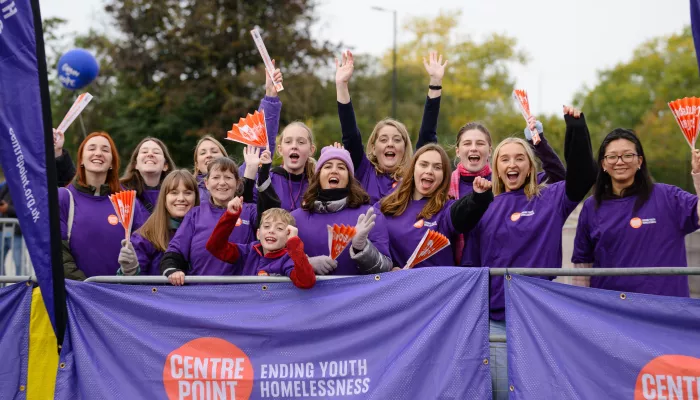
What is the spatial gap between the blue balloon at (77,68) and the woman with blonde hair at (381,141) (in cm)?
800

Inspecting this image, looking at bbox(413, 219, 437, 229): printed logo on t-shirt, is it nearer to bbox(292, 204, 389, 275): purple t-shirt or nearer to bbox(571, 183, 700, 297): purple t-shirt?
bbox(292, 204, 389, 275): purple t-shirt

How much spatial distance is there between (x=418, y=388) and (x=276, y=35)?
31.6 metres

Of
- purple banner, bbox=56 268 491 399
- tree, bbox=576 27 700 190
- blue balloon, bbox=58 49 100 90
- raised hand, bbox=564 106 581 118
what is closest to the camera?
purple banner, bbox=56 268 491 399

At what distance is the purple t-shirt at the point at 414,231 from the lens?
5.46 meters

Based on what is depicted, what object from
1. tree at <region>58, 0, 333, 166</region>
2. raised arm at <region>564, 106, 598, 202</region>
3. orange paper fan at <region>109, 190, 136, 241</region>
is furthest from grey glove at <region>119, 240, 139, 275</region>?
tree at <region>58, 0, 333, 166</region>

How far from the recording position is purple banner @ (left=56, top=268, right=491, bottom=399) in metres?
4.88

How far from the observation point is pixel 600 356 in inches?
185

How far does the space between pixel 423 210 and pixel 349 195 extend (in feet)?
1.70

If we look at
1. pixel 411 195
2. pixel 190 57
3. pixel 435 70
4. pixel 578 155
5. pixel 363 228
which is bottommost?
pixel 363 228

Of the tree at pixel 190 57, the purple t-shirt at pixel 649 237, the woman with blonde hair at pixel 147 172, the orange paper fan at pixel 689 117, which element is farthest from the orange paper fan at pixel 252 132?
A: the tree at pixel 190 57

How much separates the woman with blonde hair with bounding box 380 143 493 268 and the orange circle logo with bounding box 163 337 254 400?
1277 millimetres

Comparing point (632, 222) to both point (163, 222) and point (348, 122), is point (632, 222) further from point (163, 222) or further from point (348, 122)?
point (163, 222)

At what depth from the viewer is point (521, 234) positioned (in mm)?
5457

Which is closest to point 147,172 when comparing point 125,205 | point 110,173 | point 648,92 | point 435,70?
point 110,173
